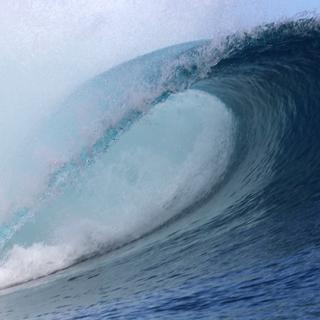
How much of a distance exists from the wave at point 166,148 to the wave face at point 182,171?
32mm

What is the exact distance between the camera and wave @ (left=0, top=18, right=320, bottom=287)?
9.42 metres

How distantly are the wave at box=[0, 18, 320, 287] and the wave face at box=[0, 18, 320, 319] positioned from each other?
0.10 ft

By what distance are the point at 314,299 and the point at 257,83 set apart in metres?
8.39

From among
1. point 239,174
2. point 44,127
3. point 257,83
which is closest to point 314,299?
point 239,174

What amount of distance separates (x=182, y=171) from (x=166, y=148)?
1.41 meters

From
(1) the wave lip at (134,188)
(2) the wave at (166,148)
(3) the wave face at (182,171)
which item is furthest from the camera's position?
(1) the wave lip at (134,188)

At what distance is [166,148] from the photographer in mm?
13211

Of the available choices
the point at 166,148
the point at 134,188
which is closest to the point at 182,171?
the point at 134,188

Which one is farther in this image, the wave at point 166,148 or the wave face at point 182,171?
the wave at point 166,148

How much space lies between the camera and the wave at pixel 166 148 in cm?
942

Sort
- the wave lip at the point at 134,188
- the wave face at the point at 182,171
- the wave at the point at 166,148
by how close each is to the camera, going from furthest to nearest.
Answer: the wave lip at the point at 134,188 → the wave at the point at 166,148 → the wave face at the point at 182,171

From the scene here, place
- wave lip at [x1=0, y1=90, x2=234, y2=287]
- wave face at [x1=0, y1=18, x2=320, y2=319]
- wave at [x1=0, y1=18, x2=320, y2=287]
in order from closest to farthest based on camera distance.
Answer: wave face at [x1=0, y1=18, x2=320, y2=319] → wave at [x1=0, y1=18, x2=320, y2=287] → wave lip at [x1=0, y1=90, x2=234, y2=287]

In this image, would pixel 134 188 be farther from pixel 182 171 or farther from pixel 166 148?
pixel 166 148

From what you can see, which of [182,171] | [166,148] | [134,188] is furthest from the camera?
[166,148]
